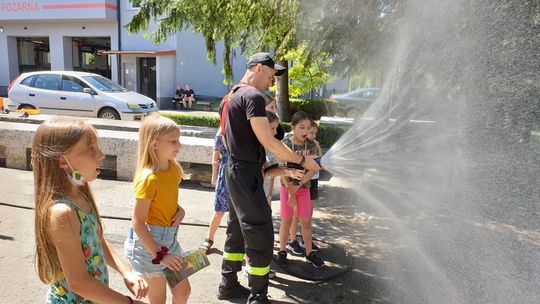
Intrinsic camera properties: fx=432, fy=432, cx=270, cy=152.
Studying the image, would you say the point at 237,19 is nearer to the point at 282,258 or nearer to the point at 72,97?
the point at 282,258

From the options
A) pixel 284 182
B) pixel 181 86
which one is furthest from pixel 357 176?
pixel 181 86

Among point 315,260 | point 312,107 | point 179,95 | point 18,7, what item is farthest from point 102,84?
point 18,7

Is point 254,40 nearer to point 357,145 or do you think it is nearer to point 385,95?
point 385,95

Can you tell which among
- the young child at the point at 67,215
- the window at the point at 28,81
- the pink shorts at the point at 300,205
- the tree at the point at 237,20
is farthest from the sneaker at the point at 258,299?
the window at the point at 28,81

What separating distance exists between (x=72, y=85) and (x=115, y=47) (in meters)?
13.1

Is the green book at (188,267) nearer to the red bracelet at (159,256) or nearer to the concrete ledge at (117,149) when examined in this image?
the red bracelet at (159,256)

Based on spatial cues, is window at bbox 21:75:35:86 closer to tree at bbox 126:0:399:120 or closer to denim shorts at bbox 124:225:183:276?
tree at bbox 126:0:399:120

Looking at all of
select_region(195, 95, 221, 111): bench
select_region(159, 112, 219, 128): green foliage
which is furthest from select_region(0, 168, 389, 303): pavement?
select_region(195, 95, 221, 111): bench

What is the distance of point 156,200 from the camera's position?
256 cm

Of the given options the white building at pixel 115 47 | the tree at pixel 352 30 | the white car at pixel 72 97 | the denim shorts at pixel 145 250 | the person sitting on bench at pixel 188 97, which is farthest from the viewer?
the white building at pixel 115 47

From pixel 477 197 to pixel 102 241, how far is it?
505cm

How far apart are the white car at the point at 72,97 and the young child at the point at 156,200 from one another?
1059 cm

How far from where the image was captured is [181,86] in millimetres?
23953

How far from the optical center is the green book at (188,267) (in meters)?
2.47
